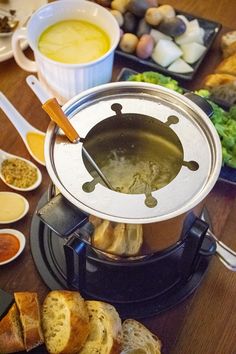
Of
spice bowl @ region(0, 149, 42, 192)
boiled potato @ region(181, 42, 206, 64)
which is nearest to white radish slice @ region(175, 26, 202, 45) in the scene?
boiled potato @ region(181, 42, 206, 64)

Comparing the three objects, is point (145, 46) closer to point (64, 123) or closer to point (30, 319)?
point (64, 123)

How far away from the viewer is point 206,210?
3.41 ft

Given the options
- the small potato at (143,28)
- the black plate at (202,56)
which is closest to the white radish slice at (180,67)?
the black plate at (202,56)

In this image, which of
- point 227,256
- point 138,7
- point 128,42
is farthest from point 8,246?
point 138,7

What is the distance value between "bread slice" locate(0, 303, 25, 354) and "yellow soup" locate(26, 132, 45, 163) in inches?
16.0

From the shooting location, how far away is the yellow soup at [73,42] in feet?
3.64

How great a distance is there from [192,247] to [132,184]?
0.15 metres

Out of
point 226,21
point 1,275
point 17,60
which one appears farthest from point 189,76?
point 1,275

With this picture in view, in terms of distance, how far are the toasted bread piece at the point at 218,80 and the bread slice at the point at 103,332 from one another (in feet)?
2.10

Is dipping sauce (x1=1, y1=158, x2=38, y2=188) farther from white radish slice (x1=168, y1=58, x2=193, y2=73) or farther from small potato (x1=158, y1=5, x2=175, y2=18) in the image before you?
small potato (x1=158, y1=5, x2=175, y2=18)

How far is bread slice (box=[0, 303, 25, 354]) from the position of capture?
76 cm

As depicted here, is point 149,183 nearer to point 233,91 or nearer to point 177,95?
A: point 177,95

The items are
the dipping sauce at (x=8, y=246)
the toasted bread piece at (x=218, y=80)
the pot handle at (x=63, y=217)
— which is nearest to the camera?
the pot handle at (x=63, y=217)

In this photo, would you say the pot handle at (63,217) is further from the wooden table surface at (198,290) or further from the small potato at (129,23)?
the small potato at (129,23)
